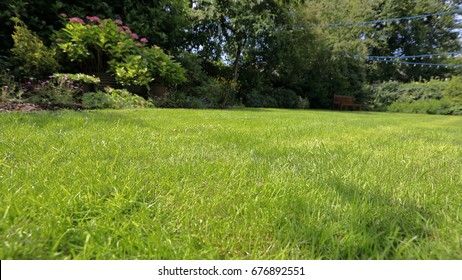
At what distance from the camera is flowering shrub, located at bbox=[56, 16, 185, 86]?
6.36 metres

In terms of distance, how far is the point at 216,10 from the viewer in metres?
10.0

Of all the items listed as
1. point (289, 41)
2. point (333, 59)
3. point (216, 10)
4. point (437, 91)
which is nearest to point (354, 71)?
point (333, 59)

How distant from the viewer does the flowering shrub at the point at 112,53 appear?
20.9 feet

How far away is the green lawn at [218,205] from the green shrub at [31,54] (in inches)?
212

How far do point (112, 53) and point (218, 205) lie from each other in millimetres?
7139

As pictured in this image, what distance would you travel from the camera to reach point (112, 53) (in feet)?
22.2

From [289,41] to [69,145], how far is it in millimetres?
11158

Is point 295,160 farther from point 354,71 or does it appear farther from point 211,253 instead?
point 354,71

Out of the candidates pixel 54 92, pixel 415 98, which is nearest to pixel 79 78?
pixel 54 92

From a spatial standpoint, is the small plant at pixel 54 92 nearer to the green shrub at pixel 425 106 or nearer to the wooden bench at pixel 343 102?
the wooden bench at pixel 343 102

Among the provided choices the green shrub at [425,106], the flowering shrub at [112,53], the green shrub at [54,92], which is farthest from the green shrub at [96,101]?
the green shrub at [425,106]

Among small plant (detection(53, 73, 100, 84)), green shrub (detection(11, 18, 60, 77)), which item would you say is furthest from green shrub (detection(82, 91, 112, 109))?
green shrub (detection(11, 18, 60, 77))

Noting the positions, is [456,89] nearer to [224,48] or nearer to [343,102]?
[343,102]

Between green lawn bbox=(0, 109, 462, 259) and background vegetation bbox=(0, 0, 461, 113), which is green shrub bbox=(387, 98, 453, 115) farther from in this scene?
green lawn bbox=(0, 109, 462, 259)
